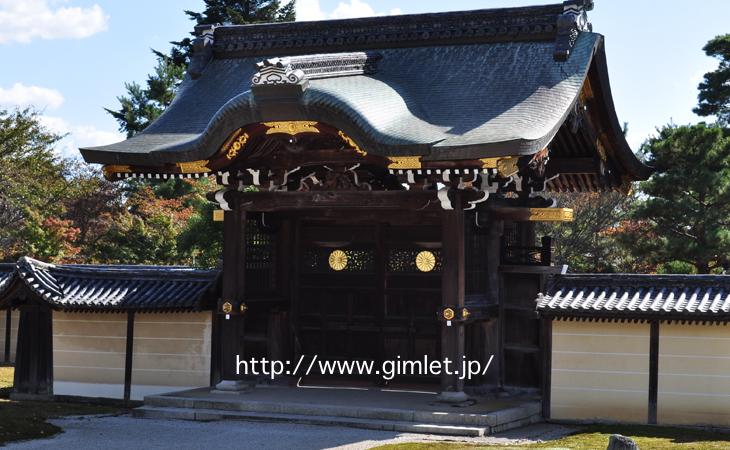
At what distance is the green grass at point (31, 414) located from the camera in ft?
42.7

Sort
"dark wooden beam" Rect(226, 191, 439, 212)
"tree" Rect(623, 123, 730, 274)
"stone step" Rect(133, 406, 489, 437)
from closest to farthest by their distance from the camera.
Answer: "stone step" Rect(133, 406, 489, 437)
"dark wooden beam" Rect(226, 191, 439, 212)
"tree" Rect(623, 123, 730, 274)

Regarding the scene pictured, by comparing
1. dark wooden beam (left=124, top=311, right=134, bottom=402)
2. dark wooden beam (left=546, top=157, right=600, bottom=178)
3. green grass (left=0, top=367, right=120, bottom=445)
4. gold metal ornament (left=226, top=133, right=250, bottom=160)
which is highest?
dark wooden beam (left=546, top=157, right=600, bottom=178)

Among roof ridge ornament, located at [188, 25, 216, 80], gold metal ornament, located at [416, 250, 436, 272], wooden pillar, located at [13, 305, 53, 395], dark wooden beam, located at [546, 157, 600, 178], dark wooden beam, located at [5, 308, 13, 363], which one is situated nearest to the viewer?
gold metal ornament, located at [416, 250, 436, 272]

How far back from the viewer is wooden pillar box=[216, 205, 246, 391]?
15750mm

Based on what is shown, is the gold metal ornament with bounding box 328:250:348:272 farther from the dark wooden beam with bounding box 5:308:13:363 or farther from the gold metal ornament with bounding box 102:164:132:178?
the dark wooden beam with bounding box 5:308:13:363

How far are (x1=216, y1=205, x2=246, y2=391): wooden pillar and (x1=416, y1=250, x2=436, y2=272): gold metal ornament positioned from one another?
2.85 meters

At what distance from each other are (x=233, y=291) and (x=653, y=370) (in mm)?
6302

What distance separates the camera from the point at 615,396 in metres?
14.7

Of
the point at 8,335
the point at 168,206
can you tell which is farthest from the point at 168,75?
the point at 8,335

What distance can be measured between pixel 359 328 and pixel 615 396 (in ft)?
14.6

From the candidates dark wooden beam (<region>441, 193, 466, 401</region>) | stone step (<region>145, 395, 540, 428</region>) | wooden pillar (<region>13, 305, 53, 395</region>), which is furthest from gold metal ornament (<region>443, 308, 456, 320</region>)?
wooden pillar (<region>13, 305, 53, 395</region>)

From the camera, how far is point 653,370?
1436 cm

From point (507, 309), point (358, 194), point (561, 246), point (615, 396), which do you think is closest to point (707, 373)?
point (615, 396)

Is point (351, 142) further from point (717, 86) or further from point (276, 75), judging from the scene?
point (717, 86)
